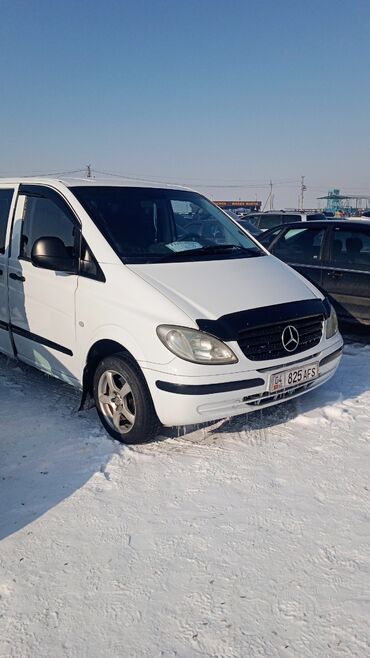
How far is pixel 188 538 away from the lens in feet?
8.58

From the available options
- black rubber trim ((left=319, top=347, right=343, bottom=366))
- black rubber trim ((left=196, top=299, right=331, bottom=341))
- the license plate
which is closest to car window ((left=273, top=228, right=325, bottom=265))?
black rubber trim ((left=319, top=347, right=343, bottom=366))

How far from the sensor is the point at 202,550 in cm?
253

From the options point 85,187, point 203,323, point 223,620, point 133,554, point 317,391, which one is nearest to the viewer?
point 223,620

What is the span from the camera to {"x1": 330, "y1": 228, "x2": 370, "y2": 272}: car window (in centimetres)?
611

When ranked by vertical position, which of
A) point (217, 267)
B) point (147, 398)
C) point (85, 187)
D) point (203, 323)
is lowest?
point (147, 398)

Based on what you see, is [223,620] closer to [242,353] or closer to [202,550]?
[202,550]

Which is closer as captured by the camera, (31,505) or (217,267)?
(31,505)

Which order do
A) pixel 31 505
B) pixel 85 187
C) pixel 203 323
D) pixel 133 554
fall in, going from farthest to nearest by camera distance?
pixel 85 187, pixel 203 323, pixel 31 505, pixel 133 554

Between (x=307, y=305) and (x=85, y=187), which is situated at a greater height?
(x=85, y=187)

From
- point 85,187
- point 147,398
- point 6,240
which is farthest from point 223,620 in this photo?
point 6,240

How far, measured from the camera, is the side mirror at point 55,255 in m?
3.73

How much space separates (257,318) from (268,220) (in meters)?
13.6

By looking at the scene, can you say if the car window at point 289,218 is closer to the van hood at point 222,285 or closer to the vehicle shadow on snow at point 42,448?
the van hood at point 222,285

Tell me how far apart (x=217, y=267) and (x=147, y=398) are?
1173mm
